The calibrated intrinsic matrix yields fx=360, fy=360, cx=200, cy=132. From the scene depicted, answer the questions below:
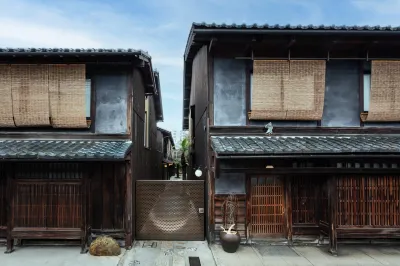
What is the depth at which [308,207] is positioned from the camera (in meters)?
11.4

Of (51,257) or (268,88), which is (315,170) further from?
(51,257)

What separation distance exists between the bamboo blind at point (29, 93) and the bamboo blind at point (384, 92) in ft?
33.1

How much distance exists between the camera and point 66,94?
11.2 m

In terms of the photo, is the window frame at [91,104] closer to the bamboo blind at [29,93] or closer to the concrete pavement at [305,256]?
the bamboo blind at [29,93]

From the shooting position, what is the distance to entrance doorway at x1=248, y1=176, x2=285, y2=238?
11.2 m

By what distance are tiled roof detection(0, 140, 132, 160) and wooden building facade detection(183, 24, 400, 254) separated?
2.88 metres

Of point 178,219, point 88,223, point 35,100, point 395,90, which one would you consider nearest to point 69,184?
point 88,223

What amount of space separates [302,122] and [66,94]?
7.52 metres

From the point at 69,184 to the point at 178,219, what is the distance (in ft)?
11.8

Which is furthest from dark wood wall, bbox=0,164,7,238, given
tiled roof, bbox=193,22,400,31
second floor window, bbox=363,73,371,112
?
second floor window, bbox=363,73,371,112

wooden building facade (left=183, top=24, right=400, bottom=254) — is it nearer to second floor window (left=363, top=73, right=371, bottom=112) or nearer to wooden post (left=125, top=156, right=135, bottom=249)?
second floor window (left=363, top=73, right=371, bottom=112)

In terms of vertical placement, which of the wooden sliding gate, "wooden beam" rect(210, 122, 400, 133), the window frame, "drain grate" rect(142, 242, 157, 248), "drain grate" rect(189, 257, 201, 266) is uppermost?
the window frame

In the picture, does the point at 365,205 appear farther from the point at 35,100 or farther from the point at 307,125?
the point at 35,100

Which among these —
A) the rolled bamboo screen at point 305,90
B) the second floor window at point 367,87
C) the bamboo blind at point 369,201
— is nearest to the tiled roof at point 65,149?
the rolled bamboo screen at point 305,90
